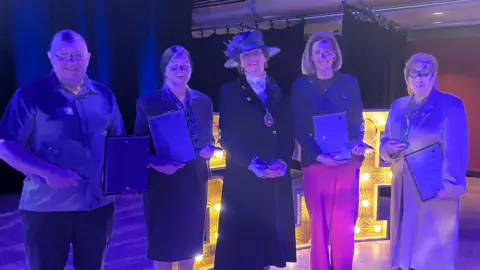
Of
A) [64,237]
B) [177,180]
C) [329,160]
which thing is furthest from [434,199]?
[64,237]

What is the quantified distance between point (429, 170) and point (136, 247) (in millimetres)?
2826

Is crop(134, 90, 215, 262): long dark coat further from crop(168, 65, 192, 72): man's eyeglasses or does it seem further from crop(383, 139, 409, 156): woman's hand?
crop(383, 139, 409, 156): woman's hand

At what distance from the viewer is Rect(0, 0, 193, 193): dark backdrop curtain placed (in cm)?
609

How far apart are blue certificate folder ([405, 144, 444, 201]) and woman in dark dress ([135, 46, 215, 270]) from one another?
1.10 m

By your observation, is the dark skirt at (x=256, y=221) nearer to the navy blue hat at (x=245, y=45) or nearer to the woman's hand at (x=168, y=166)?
the woman's hand at (x=168, y=166)

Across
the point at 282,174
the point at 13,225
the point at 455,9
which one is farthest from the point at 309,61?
the point at 455,9

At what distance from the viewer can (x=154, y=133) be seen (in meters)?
2.29

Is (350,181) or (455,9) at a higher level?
(455,9)

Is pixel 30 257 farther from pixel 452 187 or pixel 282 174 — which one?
pixel 452 187

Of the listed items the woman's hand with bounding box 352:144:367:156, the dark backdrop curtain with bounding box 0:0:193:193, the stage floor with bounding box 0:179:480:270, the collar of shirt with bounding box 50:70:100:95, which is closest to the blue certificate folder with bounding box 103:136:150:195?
the collar of shirt with bounding box 50:70:100:95

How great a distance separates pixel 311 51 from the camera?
2.61m

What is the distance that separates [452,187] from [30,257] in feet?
6.73

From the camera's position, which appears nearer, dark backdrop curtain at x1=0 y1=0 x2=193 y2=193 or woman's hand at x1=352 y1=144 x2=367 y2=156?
woman's hand at x1=352 y1=144 x2=367 y2=156

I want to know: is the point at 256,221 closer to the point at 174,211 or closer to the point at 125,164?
the point at 174,211
